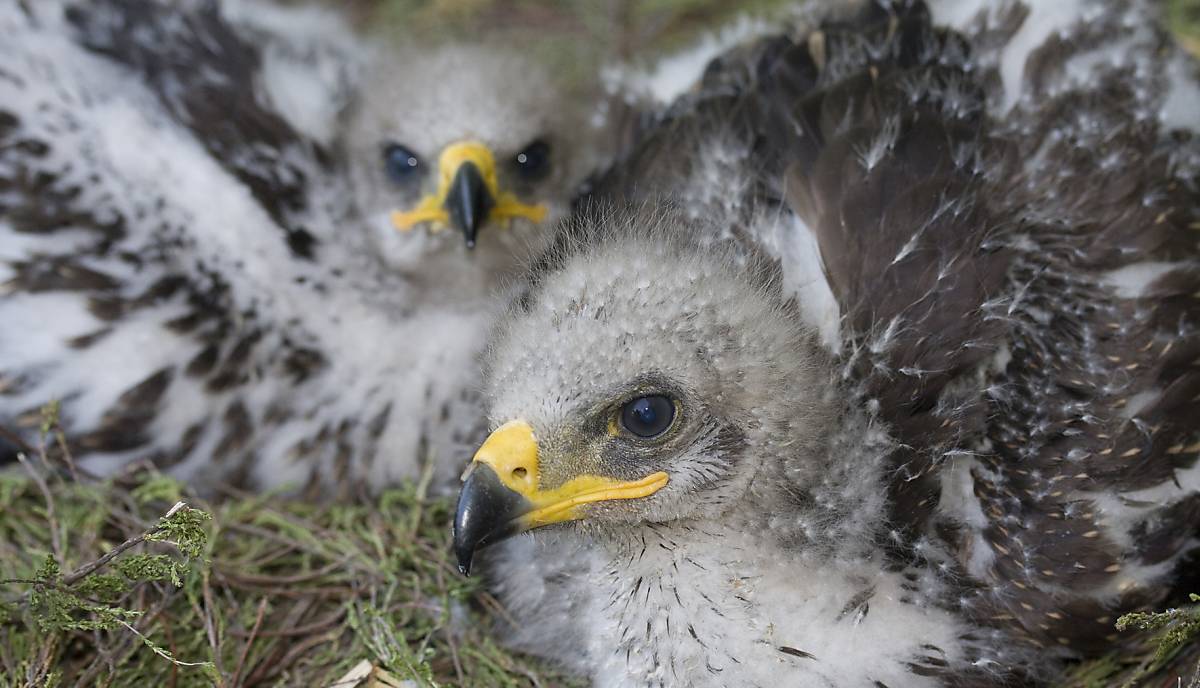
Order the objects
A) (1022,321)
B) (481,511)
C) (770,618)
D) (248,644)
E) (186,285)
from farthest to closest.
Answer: (186,285) < (248,644) < (1022,321) < (770,618) < (481,511)

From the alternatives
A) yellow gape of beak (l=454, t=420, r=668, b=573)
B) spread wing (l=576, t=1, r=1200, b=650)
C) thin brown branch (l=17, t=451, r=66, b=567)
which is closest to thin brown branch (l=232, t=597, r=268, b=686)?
thin brown branch (l=17, t=451, r=66, b=567)

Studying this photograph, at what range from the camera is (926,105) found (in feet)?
9.41

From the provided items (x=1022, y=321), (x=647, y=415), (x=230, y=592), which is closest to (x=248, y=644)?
(x=230, y=592)

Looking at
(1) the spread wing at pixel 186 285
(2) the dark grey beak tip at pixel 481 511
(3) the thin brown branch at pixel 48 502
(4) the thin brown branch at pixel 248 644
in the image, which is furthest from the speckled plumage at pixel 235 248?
(2) the dark grey beak tip at pixel 481 511

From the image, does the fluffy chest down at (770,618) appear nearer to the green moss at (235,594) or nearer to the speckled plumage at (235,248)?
the green moss at (235,594)

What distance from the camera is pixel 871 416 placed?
96.3 inches

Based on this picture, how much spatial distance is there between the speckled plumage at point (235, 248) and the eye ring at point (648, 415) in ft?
2.15

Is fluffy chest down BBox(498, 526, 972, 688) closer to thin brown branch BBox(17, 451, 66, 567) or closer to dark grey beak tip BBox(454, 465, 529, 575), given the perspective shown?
dark grey beak tip BBox(454, 465, 529, 575)

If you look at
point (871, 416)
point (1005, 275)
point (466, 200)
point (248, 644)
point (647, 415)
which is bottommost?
point (248, 644)

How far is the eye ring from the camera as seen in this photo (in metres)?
2.30

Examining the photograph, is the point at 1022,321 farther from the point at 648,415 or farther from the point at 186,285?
the point at 186,285

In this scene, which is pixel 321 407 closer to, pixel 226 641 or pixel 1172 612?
pixel 226 641

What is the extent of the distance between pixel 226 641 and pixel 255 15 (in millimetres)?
2471

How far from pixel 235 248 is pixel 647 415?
1.59 m
